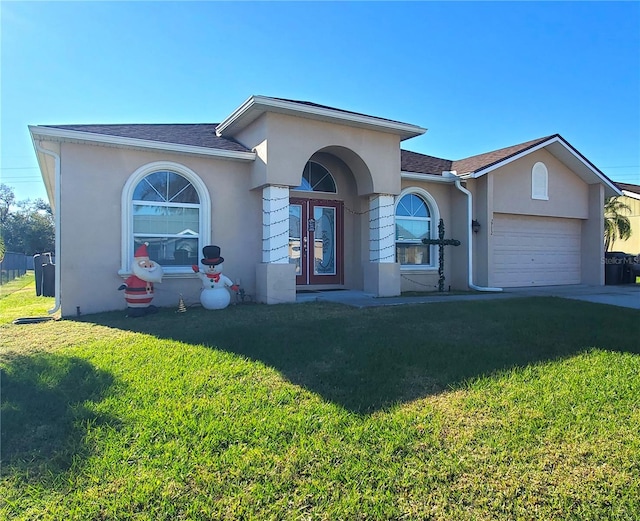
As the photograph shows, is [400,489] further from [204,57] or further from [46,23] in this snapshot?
[204,57]

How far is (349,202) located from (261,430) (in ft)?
30.2

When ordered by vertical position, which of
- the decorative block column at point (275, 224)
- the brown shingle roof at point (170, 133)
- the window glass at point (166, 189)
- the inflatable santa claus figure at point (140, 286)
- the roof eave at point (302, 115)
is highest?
the roof eave at point (302, 115)

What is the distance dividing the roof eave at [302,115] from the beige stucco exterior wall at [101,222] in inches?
50.3

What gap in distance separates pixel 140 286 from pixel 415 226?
783 cm

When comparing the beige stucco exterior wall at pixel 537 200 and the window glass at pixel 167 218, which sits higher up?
the beige stucco exterior wall at pixel 537 200

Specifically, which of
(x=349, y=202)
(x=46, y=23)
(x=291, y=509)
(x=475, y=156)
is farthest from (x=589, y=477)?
(x=475, y=156)

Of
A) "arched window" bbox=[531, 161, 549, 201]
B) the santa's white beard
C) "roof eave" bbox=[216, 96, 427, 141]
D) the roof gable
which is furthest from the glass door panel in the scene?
"arched window" bbox=[531, 161, 549, 201]

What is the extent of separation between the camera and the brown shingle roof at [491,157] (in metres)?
12.8

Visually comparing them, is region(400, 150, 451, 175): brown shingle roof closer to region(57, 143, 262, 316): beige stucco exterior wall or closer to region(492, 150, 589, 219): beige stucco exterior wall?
region(492, 150, 589, 219): beige stucco exterior wall

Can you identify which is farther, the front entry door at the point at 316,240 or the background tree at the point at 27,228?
the background tree at the point at 27,228

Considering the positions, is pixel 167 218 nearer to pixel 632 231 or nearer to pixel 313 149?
pixel 313 149

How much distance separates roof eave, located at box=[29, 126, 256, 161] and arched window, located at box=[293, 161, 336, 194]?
206 centimetres

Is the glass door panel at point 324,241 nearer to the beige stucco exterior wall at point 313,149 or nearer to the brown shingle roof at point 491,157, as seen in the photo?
the beige stucco exterior wall at point 313,149

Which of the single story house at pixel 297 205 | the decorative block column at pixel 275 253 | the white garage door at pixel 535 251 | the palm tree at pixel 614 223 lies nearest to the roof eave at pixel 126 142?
the single story house at pixel 297 205
